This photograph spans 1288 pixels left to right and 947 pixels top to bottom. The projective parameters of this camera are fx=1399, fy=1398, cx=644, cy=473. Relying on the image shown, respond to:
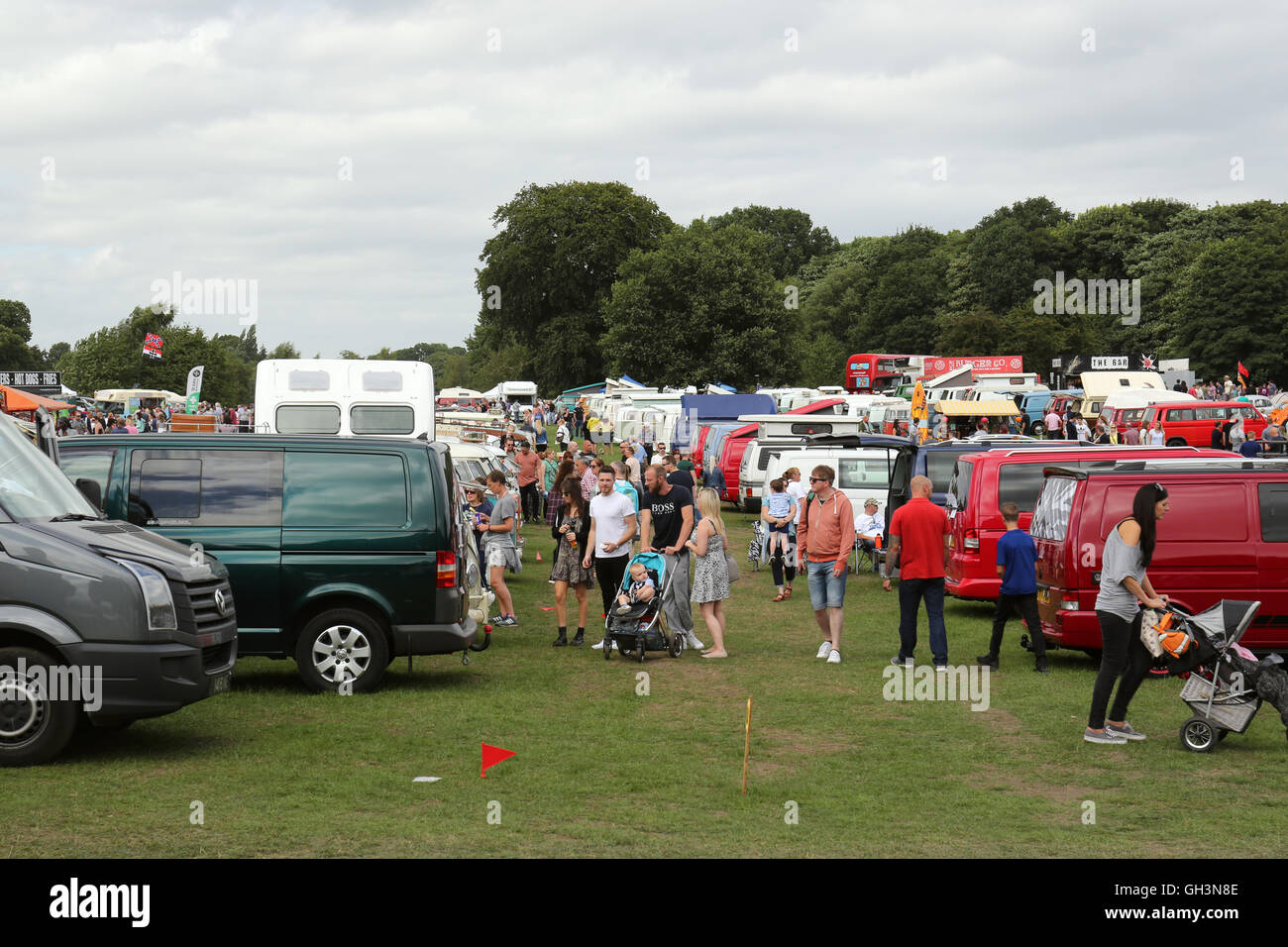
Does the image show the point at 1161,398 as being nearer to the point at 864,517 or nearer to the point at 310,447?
the point at 864,517

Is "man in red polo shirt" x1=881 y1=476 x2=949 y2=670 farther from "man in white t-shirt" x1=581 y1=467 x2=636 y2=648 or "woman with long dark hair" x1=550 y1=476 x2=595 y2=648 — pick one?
"woman with long dark hair" x1=550 y1=476 x2=595 y2=648

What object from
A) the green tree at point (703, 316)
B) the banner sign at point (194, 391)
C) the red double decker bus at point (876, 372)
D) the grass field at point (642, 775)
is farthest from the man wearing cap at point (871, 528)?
the red double decker bus at point (876, 372)

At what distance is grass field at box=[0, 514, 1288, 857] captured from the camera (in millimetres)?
7246

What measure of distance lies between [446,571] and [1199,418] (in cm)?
4153

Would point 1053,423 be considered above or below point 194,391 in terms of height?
below

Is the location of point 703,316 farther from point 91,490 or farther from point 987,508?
point 91,490

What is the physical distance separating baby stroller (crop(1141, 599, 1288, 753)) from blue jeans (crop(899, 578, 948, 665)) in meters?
3.47

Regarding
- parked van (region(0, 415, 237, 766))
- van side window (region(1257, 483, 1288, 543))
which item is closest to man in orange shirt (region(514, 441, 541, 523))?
van side window (region(1257, 483, 1288, 543))

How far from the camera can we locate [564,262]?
86.6 m

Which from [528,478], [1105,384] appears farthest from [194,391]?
[1105,384]

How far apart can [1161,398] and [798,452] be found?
1269 inches

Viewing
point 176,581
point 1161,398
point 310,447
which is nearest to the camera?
point 176,581
